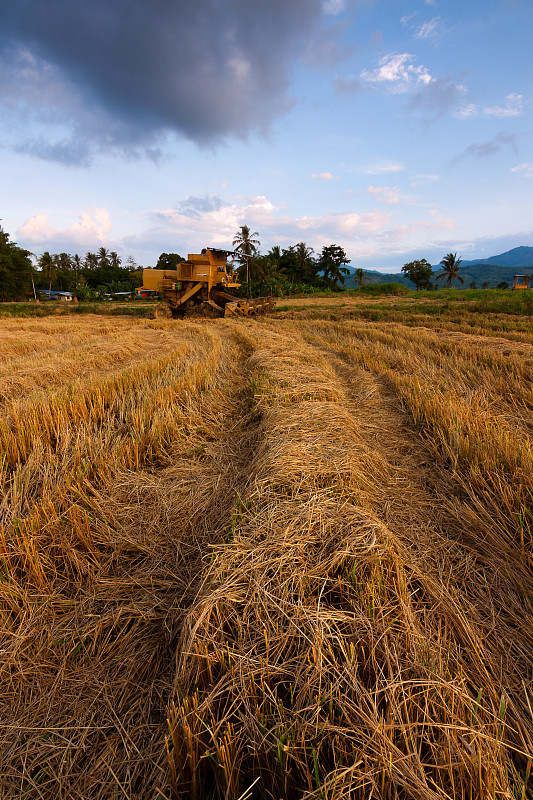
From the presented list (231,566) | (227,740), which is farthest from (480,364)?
(227,740)

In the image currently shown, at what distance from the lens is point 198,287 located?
15.2 metres

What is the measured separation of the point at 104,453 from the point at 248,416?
1.53m

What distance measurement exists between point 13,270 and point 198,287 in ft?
136

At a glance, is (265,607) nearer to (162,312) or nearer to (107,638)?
(107,638)

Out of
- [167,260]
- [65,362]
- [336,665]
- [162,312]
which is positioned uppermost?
[167,260]

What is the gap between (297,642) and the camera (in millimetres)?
1169

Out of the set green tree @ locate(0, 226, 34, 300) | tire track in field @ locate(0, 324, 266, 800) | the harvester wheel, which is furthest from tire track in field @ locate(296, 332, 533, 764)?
green tree @ locate(0, 226, 34, 300)

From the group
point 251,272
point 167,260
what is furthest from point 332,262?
point 167,260

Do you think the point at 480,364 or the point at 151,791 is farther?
the point at 480,364

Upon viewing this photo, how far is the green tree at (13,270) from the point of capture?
38906 millimetres

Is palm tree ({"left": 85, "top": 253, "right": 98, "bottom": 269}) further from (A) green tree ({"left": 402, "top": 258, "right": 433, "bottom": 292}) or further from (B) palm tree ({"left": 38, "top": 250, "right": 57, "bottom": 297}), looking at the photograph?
(A) green tree ({"left": 402, "top": 258, "right": 433, "bottom": 292})

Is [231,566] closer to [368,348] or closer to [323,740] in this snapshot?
[323,740]

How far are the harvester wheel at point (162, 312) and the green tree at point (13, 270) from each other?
34.5m

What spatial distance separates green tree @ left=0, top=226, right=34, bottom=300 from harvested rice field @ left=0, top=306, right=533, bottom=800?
4766 centimetres
